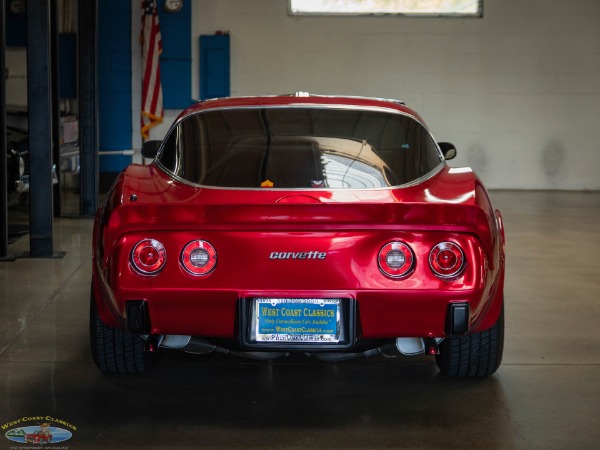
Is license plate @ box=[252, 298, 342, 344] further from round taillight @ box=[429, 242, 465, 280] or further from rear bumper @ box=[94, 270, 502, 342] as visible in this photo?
round taillight @ box=[429, 242, 465, 280]

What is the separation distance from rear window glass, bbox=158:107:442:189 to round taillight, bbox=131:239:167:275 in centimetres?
51

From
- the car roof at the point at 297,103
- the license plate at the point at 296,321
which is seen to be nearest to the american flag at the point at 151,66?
the car roof at the point at 297,103

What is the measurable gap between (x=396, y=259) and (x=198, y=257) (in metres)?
0.74

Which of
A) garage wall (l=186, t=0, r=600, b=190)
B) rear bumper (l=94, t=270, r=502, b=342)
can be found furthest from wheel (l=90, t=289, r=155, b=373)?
garage wall (l=186, t=0, r=600, b=190)

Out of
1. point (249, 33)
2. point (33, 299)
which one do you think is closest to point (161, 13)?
point (249, 33)

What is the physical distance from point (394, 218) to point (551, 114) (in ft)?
37.6

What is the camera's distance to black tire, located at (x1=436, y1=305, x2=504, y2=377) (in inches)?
170

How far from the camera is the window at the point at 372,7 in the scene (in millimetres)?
14367

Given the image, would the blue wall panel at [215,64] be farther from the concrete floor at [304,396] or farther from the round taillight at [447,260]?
the round taillight at [447,260]

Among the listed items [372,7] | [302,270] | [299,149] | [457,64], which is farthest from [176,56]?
[302,270]
